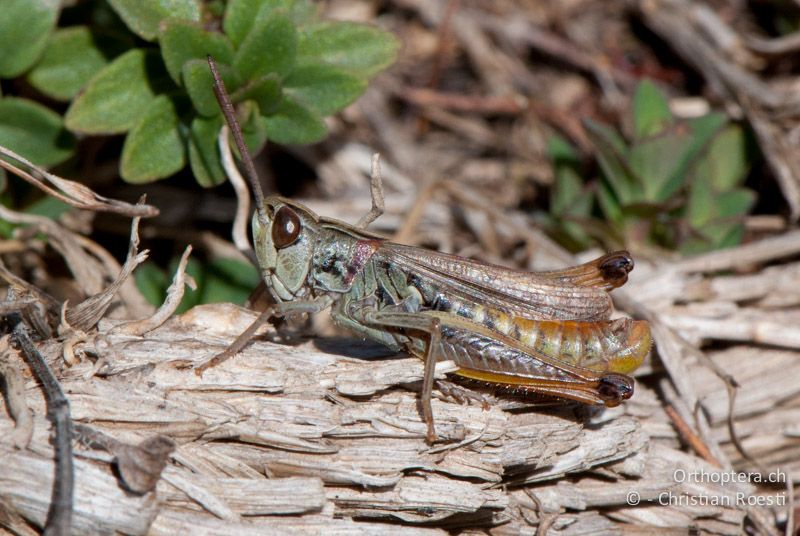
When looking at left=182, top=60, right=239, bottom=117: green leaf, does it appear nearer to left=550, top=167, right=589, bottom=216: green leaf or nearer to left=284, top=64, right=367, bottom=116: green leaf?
left=284, top=64, right=367, bottom=116: green leaf

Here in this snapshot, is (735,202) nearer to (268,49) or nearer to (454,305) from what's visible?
(454,305)

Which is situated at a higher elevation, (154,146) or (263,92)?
(263,92)

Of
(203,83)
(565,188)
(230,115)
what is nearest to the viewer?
(230,115)

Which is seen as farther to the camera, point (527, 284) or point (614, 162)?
point (614, 162)

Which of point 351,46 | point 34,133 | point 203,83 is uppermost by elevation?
point 351,46

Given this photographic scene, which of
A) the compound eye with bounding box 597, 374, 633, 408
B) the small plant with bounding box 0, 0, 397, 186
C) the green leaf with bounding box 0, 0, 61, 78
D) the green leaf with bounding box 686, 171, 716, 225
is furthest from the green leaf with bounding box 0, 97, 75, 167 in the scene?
the green leaf with bounding box 686, 171, 716, 225

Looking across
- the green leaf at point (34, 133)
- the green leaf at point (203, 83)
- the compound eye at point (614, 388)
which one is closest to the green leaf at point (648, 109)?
the compound eye at point (614, 388)

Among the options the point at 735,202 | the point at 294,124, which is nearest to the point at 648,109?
the point at 735,202
